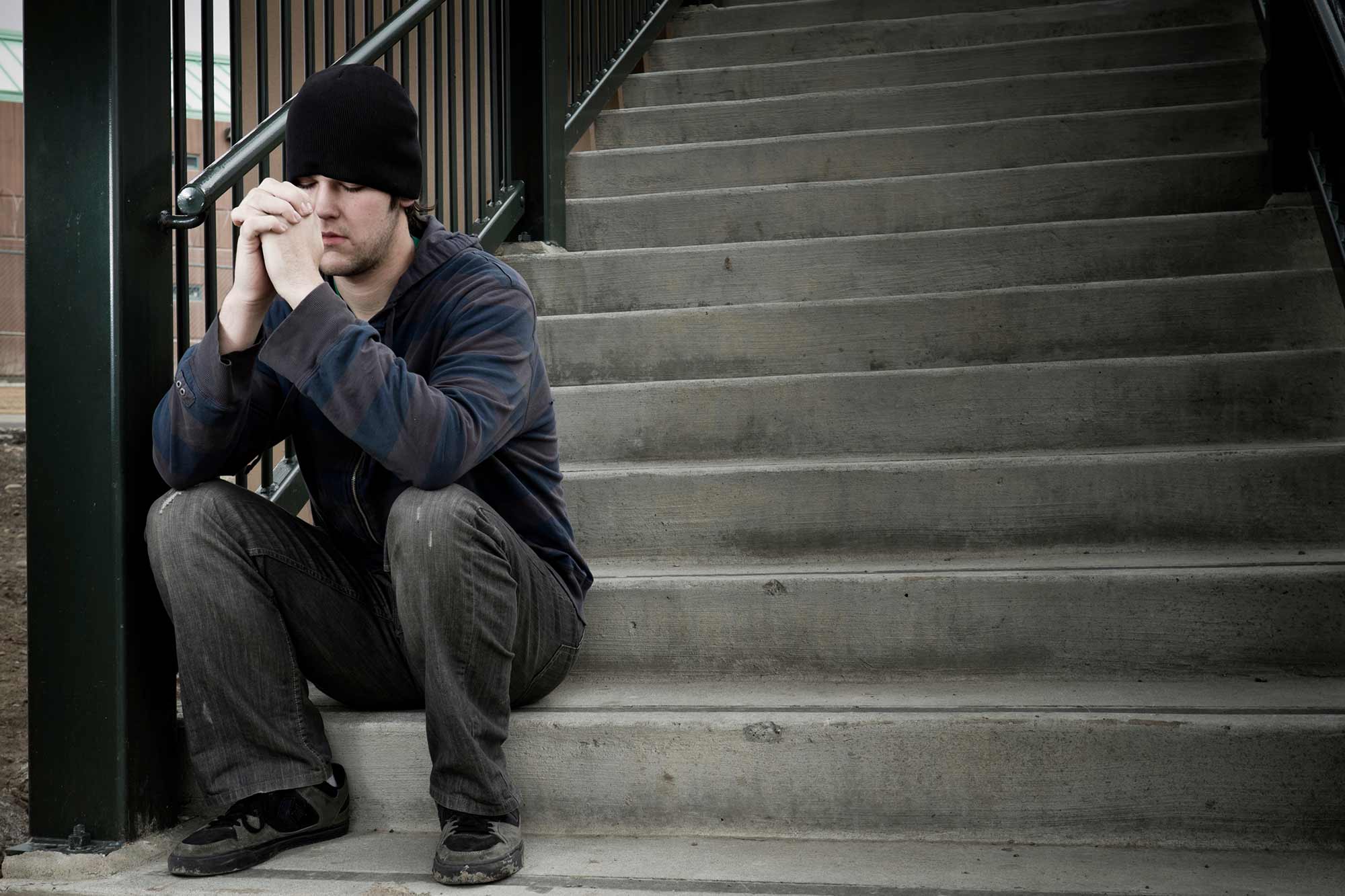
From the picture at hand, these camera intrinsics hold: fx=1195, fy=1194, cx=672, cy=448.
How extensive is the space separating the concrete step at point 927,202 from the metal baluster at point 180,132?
154 cm

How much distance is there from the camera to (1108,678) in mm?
1808

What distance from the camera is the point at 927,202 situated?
121 inches

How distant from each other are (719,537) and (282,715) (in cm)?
87

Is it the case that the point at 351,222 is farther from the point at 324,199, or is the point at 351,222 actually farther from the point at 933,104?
the point at 933,104

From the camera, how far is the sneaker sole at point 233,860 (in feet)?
5.05

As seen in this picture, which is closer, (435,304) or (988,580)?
(435,304)

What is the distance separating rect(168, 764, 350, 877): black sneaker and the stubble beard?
0.71 metres

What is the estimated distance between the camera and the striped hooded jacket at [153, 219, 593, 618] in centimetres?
147

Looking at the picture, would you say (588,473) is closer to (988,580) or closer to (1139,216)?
(988,580)

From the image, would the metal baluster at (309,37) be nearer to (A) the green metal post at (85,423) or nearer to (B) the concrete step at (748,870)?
(A) the green metal post at (85,423)

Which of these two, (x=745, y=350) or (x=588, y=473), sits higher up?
(x=745, y=350)

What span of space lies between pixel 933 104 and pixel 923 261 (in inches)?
38.0

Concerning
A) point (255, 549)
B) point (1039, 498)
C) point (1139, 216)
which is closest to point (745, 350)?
point (1039, 498)

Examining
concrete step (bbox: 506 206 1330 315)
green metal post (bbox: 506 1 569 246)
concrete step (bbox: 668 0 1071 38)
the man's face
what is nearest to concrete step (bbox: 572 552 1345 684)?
the man's face
